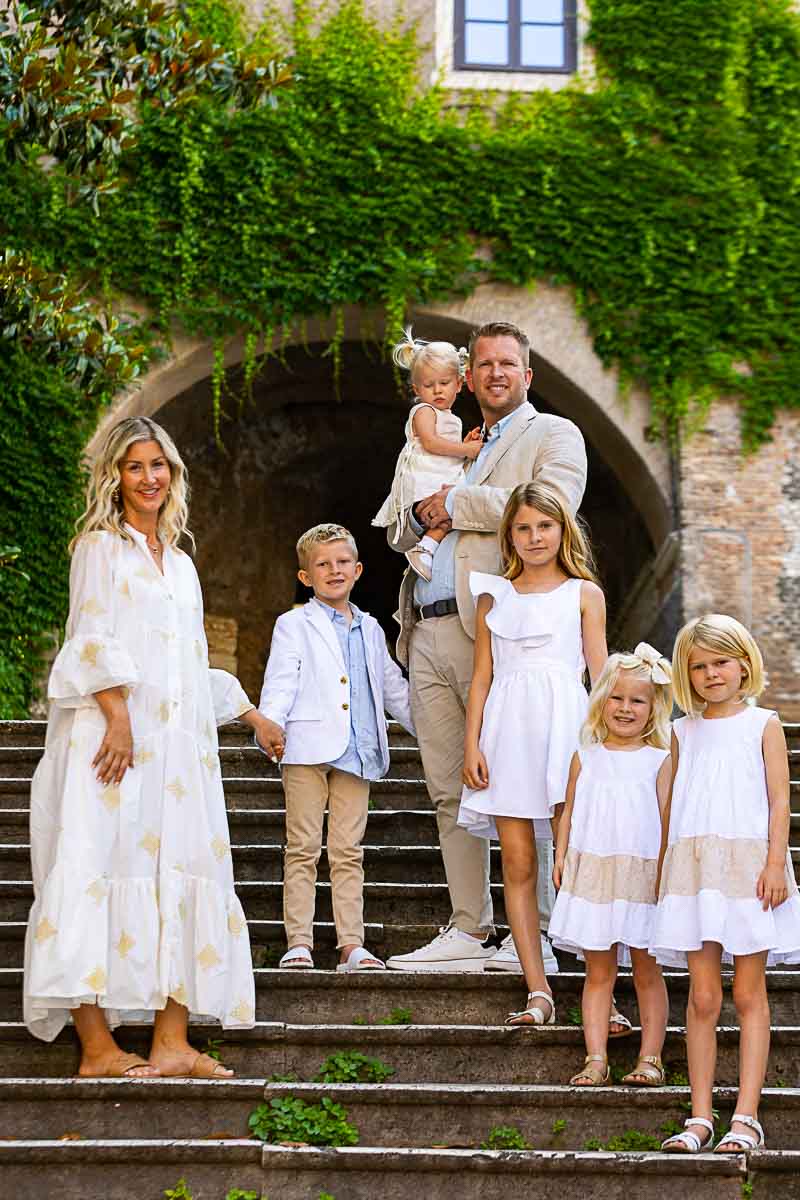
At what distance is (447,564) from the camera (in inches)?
212

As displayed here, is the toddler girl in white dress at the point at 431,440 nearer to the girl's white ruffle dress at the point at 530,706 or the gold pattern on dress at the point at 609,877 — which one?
the girl's white ruffle dress at the point at 530,706

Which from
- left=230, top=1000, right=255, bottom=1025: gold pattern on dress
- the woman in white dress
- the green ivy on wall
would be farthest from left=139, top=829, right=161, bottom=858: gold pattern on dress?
the green ivy on wall

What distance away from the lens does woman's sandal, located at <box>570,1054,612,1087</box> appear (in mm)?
4273

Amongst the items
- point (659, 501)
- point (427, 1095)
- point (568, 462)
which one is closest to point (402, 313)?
point (659, 501)

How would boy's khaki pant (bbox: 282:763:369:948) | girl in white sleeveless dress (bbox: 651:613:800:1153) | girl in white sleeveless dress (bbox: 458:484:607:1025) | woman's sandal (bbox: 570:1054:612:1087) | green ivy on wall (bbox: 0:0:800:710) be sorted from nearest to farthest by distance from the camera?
girl in white sleeveless dress (bbox: 651:613:800:1153), woman's sandal (bbox: 570:1054:612:1087), girl in white sleeveless dress (bbox: 458:484:607:1025), boy's khaki pant (bbox: 282:763:369:948), green ivy on wall (bbox: 0:0:800:710)

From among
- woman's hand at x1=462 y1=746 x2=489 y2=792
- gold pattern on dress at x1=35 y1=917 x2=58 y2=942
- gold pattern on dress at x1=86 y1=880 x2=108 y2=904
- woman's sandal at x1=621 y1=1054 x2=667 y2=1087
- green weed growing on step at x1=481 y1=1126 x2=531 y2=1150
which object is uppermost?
woman's hand at x1=462 y1=746 x2=489 y2=792

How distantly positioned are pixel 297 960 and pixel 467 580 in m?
1.32

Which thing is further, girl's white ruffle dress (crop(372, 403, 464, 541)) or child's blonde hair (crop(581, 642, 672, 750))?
girl's white ruffle dress (crop(372, 403, 464, 541))

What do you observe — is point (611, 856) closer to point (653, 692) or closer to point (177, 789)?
point (653, 692)

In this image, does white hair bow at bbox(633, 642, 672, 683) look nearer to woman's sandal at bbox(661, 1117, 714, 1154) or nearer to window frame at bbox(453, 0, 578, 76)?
woman's sandal at bbox(661, 1117, 714, 1154)

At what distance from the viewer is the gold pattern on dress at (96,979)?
4.22 metres

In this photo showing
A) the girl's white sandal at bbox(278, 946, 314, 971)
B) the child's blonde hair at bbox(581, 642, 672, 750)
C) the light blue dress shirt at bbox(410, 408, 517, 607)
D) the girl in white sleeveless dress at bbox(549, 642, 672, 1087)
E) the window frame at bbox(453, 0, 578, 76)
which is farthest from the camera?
the window frame at bbox(453, 0, 578, 76)

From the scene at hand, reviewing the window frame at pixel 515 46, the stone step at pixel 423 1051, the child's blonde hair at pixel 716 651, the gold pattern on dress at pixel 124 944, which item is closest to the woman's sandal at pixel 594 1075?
the stone step at pixel 423 1051

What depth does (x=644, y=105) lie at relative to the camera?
40.0 ft
